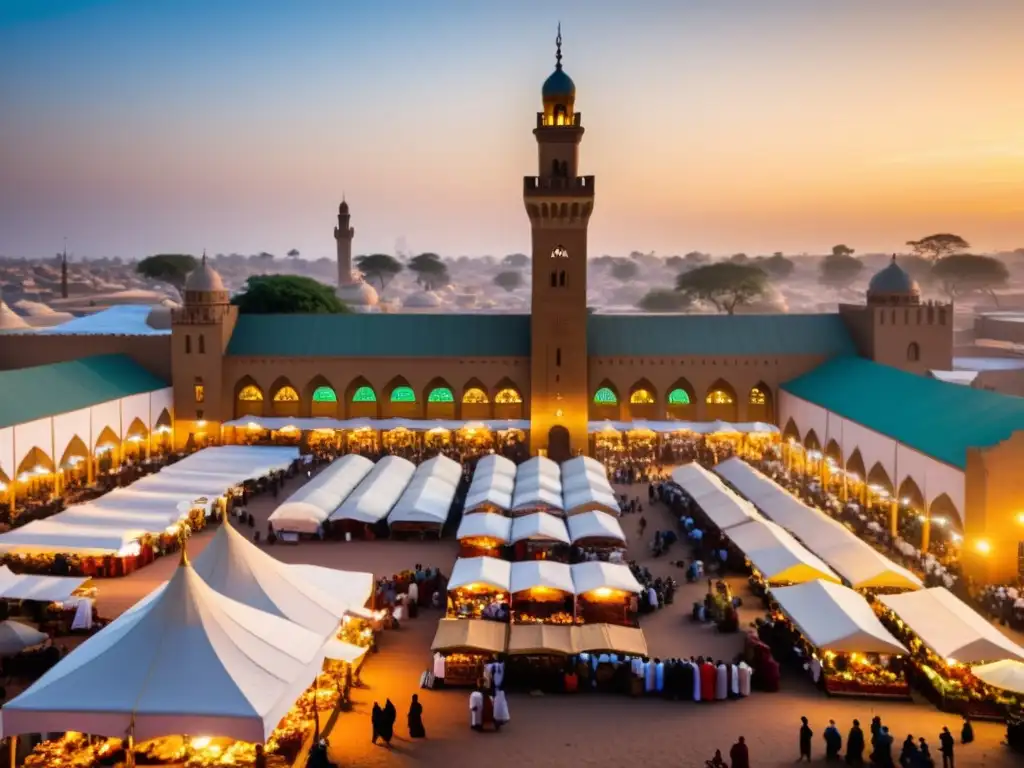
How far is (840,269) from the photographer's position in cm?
15125

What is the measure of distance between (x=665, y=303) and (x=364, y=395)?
85.8m

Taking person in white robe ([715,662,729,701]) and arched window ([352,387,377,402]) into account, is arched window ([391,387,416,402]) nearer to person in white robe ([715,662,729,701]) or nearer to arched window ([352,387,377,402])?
arched window ([352,387,377,402])

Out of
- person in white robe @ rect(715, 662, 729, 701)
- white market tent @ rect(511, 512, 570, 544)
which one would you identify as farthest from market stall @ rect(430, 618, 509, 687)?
white market tent @ rect(511, 512, 570, 544)

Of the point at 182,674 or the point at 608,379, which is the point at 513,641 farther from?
the point at 608,379

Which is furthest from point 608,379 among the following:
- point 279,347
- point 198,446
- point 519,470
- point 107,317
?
point 107,317

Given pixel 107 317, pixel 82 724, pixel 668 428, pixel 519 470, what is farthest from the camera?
pixel 107 317

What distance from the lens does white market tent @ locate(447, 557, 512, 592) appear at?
20625mm

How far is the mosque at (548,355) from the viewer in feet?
135

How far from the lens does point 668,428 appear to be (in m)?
40.8

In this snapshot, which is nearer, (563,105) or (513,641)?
(513,641)

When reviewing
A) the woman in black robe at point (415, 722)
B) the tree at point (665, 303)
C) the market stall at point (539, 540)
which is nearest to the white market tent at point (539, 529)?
the market stall at point (539, 540)

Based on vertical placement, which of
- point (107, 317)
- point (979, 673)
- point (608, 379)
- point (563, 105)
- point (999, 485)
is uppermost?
point (563, 105)

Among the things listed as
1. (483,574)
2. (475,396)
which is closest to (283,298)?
(475,396)

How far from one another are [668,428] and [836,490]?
26.1ft
